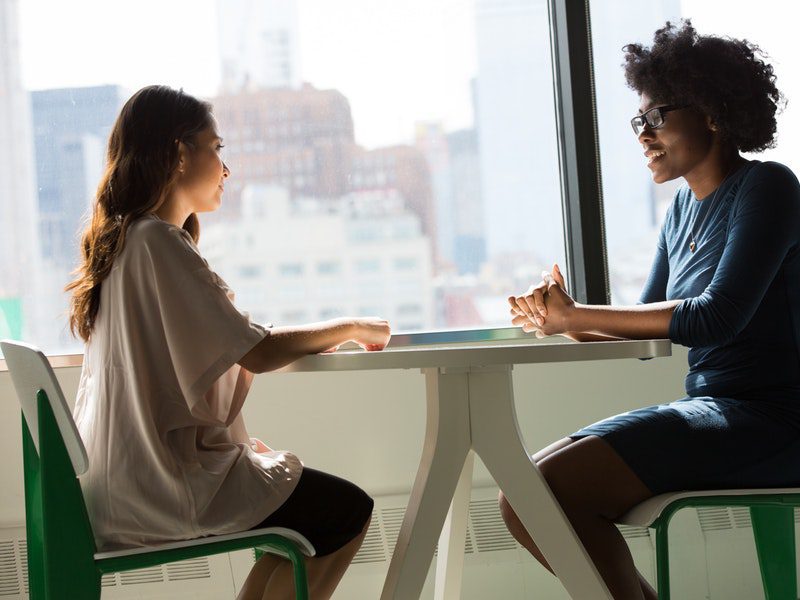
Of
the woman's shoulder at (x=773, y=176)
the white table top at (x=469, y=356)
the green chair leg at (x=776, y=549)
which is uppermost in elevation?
the woman's shoulder at (x=773, y=176)

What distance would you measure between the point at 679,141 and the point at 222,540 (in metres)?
1.24

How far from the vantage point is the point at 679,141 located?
1941 mm

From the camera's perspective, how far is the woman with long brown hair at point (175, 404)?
1.51 m

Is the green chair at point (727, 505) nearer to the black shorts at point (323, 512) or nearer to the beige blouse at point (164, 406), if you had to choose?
the black shorts at point (323, 512)

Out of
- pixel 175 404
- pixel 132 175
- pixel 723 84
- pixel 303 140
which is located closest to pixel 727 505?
pixel 723 84

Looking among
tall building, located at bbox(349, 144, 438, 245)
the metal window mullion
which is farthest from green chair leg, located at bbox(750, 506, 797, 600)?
tall building, located at bbox(349, 144, 438, 245)

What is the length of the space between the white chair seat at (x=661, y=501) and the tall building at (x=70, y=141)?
1.85 meters

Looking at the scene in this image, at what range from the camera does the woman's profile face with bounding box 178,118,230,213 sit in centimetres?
173

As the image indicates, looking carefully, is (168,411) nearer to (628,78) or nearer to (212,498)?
(212,498)

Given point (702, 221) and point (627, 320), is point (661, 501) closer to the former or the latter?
point (627, 320)

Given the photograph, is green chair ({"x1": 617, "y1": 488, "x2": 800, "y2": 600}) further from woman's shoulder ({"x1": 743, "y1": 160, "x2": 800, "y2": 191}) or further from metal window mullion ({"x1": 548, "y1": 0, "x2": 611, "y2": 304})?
metal window mullion ({"x1": 548, "y1": 0, "x2": 611, "y2": 304})

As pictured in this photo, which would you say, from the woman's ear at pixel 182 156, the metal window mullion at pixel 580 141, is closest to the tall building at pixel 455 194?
the metal window mullion at pixel 580 141

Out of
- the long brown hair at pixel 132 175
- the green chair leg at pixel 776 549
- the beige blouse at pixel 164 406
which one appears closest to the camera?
the beige blouse at pixel 164 406

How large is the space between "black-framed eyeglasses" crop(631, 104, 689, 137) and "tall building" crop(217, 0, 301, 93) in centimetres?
113
